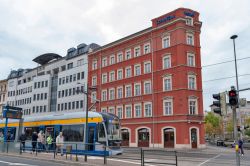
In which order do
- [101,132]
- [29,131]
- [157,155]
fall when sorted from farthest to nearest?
[29,131] < [101,132] < [157,155]

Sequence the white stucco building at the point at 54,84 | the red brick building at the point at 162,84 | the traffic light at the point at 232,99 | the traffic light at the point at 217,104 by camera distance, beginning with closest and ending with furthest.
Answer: the traffic light at the point at 232,99 < the traffic light at the point at 217,104 < the red brick building at the point at 162,84 < the white stucco building at the point at 54,84

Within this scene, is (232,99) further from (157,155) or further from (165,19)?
(165,19)

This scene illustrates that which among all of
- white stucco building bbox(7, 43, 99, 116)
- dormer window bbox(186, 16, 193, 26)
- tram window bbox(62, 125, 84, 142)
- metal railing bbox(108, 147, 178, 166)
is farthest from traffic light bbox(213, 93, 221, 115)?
white stucco building bbox(7, 43, 99, 116)

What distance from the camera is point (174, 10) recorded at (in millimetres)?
40125

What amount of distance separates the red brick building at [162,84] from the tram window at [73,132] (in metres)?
17.2

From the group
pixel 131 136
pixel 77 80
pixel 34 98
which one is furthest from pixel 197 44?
pixel 34 98

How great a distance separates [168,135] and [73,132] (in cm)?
1799

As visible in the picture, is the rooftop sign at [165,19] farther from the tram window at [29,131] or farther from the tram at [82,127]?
the tram window at [29,131]

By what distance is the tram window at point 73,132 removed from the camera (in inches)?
921

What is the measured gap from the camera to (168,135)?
3838cm

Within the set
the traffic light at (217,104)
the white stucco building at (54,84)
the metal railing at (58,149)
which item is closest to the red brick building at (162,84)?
the white stucco building at (54,84)

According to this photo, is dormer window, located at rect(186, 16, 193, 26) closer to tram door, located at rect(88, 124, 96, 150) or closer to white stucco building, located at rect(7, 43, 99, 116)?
white stucco building, located at rect(7, 43, 99, 116)

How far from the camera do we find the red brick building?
37.6m

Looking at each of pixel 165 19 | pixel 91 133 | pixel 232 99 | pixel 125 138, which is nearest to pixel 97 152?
pixel 91 133
